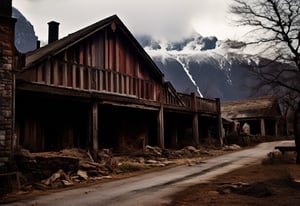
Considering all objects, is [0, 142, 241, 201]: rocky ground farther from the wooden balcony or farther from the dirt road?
the wooden balcony

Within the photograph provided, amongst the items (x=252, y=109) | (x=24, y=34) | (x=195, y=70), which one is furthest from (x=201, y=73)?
(x=252, y=109)

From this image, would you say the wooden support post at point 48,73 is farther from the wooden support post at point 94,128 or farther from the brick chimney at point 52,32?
the brick chimney at point 52,32

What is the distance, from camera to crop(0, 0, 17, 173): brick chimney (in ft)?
39.6

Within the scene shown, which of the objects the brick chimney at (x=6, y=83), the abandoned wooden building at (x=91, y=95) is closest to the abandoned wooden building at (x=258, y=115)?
the abandoned wooden building at (x=91, y=95)

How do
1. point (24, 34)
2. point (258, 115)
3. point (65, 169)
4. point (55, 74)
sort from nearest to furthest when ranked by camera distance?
1. point (65, 169)
2. point (55, 74)
3. point (258, 115)
4. point (24, 34)

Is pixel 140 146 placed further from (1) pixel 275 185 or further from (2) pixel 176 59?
(2) pixel 176 59

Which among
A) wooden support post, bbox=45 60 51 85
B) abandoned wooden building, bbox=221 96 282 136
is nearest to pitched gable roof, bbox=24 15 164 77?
wooden support post, bbox=45 60 51 85

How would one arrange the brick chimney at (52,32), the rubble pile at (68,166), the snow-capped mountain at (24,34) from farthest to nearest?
the snow-capped mountain at (24,34)
the brick chimney at (52,32)
the rubble pile at (68,166)

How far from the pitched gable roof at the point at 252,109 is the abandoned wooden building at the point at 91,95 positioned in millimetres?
22901

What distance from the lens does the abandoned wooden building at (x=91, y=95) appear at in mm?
15266

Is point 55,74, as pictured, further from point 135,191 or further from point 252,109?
point 252,109

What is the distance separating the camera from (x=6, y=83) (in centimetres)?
1234

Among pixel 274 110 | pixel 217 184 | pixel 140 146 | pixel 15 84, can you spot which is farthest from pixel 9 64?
pixel 274 110

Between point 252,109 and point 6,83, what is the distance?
40488mm
